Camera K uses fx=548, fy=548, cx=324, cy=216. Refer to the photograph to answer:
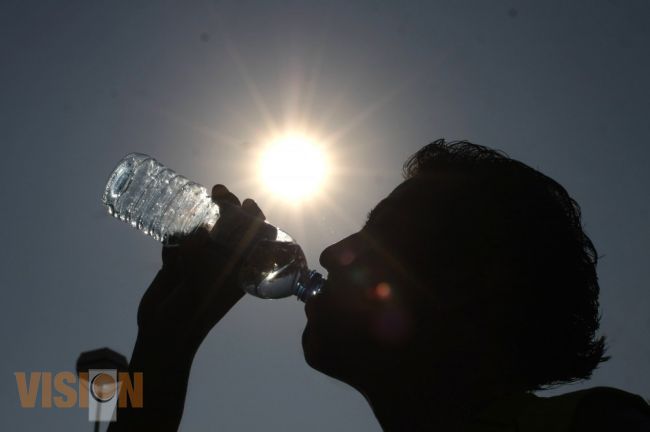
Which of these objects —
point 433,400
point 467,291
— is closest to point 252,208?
point 467,291

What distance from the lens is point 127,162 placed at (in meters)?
4.03

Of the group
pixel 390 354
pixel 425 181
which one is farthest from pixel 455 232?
pixel 390 354

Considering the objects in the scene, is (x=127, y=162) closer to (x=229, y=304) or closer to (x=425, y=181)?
(x=229, y=304)

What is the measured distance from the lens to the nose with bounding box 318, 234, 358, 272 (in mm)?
1966

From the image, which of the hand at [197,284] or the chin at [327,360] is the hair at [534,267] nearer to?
the chin at [327,360]

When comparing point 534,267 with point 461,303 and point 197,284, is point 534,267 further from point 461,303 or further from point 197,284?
point 197,284

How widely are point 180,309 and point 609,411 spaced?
1.73 meters

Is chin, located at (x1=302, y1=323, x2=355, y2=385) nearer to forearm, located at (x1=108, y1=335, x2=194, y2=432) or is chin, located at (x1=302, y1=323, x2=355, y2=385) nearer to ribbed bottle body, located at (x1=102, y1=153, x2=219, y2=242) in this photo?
forearm, located at (x1=108, y1=335, x2=194, y2=432)

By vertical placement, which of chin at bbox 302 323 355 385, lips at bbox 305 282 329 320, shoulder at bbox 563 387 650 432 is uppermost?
lips at bbox 305 282 329 320

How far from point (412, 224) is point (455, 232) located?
6.0 inches

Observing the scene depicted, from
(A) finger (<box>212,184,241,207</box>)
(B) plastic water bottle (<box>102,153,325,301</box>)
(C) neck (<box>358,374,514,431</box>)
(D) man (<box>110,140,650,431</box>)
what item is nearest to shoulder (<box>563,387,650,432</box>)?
(D) man (<box>110,140,650,431</box>)

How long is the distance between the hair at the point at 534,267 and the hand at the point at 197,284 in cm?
105

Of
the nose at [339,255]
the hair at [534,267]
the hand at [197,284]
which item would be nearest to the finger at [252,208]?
the hand at [197,284]

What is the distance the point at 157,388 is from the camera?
224 centimetres
